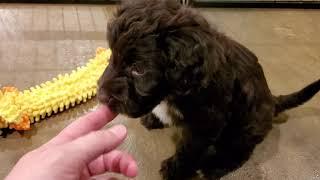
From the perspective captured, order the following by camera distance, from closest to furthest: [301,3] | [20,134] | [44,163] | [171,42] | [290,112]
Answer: [44,163], [171,42], [20,134], [290,112], [301,3]

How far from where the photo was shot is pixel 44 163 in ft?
2.60

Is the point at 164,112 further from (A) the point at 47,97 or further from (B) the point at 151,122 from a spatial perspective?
(A) the point at 47,97

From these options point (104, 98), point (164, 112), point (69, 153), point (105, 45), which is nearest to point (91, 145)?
point (69, 153)

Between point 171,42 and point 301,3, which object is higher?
point 171,42

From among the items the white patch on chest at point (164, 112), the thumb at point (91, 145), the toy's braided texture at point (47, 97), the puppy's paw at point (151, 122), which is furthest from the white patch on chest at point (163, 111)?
the thumb at point (91, 145)

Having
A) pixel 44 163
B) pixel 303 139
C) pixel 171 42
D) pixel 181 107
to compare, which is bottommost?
pixel 303 139

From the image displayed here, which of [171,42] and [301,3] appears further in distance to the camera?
[301,3]

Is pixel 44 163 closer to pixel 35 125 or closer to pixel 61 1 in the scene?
pixel 35 125

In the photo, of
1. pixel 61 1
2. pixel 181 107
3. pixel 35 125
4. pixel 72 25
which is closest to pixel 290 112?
pixel 181 107

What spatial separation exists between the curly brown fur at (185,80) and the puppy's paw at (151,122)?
23 centimetres

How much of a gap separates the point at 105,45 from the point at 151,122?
0.73m

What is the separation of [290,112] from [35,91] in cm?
118

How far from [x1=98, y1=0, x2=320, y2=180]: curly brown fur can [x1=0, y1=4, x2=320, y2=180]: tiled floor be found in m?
0.21

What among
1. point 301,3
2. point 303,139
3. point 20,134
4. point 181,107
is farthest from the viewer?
point 301,3
